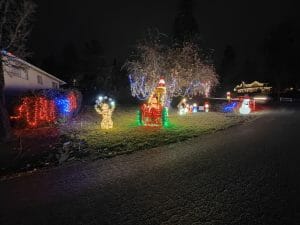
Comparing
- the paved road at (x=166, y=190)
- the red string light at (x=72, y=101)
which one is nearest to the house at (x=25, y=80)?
the red string light at (x=72, y=101)

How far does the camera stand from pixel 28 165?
682cm

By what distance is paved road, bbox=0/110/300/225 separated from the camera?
13.1ft

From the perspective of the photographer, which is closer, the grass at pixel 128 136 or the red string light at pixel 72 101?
the grass at pixel 128 136

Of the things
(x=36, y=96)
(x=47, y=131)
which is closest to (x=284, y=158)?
(x=47, y=131)

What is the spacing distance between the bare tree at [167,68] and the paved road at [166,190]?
44.6 feet

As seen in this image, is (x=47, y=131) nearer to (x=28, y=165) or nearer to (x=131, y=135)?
(x=131, y=135)

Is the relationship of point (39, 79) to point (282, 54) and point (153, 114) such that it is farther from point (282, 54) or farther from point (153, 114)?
point (282, 54)

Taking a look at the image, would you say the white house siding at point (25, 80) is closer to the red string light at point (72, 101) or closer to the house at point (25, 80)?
the house at point (25, 80)

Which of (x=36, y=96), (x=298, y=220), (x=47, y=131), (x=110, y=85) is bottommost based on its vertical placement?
(x=298, y=220)

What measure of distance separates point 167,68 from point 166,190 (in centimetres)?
1693

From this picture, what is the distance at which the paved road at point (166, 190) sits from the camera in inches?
157

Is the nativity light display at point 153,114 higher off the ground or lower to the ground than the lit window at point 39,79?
lower

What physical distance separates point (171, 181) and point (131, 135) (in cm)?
516

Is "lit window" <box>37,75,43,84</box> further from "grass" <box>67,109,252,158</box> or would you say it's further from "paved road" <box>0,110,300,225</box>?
"paved road" <box>0,110,300,225</box>
